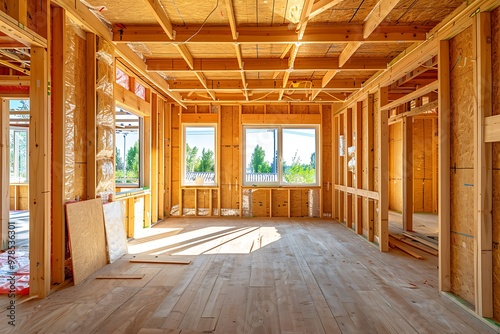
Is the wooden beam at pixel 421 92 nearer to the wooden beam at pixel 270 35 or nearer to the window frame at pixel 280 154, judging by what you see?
A: the wooden beam at pixel 270 35

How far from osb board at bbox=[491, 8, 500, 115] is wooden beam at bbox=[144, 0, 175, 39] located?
321 centimetres

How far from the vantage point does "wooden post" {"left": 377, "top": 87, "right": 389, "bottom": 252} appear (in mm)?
4398

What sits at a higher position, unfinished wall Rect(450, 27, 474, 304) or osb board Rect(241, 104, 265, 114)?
osb board Rect(241, 104, 265, 114)

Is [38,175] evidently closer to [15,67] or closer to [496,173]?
[15,67]

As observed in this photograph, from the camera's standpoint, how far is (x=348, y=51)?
4.00m

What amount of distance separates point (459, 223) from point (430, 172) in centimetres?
668

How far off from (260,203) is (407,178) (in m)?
3.58

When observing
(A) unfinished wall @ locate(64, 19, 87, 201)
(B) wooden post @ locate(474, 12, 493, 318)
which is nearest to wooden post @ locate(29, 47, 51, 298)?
(A) unfinished wall @ locate(64, 19, 87, 201)

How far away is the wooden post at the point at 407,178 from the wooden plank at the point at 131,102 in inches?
230

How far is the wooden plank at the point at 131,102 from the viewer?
4.74 metres

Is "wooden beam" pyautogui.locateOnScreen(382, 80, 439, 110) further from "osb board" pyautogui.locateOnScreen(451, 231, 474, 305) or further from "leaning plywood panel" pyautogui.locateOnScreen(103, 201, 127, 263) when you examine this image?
"leaning plywood panel" pyautogui.locateOnScreen(103, 201, 127, 263)

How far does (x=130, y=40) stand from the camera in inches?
145

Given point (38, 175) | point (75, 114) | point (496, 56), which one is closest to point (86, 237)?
point (38, 175)

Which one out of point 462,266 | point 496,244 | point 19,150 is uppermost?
point 19,150
